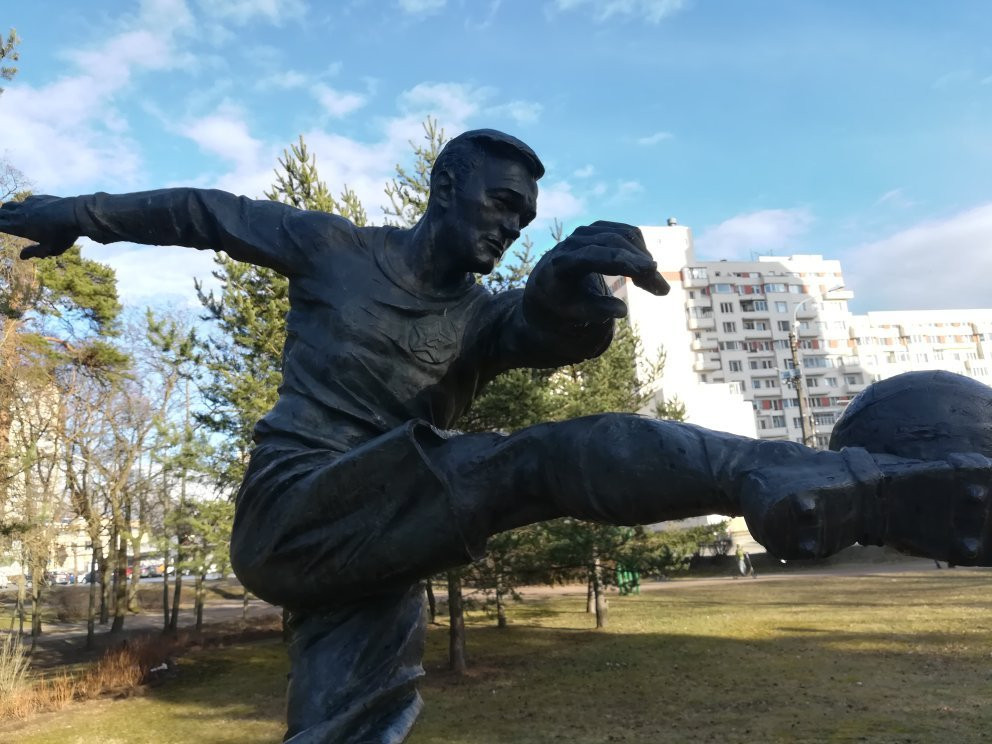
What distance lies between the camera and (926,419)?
1.22 m

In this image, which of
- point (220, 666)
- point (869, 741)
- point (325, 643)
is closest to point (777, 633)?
point (869, 741)

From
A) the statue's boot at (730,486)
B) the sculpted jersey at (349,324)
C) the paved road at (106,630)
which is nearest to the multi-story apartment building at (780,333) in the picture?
the paved road at (106,630)

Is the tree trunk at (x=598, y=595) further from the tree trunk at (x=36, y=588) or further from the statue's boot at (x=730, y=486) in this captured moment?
the statue's boot at (x=730, y=486)

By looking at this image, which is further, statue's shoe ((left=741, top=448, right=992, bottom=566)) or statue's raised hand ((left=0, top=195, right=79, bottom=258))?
statue's raised hand ((left=0, top=195, right=79, bottom=258))

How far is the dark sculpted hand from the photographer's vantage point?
1.25 m

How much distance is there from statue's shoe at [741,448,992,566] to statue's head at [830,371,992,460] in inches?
2.5

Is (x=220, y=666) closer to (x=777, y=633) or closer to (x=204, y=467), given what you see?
(x=204, y=467)

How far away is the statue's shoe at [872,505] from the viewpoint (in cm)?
109

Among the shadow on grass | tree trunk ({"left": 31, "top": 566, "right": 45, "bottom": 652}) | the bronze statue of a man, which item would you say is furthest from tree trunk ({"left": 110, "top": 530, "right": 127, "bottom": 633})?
the bronze statue of a man

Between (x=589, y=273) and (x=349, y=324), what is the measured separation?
0.68m

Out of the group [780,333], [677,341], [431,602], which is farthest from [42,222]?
[780,333]

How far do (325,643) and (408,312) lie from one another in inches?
31.3

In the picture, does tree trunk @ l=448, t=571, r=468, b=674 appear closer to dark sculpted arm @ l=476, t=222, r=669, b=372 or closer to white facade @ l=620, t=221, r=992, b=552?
dark sculpted arm @ l=476, t=222, r=669, b=372

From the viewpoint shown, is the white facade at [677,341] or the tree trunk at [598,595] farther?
the white facade at [677,341]
